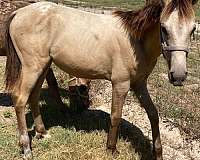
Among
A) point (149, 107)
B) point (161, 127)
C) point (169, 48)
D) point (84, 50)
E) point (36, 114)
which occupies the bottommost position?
point (161, 127)

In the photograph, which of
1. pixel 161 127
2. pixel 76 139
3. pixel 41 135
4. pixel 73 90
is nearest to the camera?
pixel 76 139

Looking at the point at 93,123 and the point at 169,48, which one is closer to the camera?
the point at 169,48

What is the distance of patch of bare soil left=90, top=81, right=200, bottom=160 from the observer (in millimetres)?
4660

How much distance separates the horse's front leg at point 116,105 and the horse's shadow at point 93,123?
389mm

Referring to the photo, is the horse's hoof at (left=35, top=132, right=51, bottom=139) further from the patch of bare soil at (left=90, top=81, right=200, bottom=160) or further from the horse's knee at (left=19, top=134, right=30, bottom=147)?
the patch of bare soil at (left=90, top=81, right=200, bottom=160)

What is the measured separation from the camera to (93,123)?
209 inches

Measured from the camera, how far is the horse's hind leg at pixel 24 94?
4.42 meters

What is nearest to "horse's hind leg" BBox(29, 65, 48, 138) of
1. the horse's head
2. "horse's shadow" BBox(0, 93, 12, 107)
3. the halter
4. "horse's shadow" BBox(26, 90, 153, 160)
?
"horse's shadow" BBox(26, 90, 153, 160)

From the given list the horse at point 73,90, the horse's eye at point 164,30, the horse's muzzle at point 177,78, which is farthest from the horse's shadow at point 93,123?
the horse's eye at point 164,30

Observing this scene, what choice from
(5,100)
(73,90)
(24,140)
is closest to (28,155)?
(24,140)

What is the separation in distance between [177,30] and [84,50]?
1.34 m

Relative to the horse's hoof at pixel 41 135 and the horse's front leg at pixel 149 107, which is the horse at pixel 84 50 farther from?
the horse's hoof at pixel 41 135

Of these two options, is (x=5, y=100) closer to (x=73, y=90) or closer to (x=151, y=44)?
(x=73, y=90)

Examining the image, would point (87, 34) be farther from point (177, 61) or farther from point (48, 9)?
point (177, 61)
